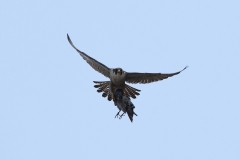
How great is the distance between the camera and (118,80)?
12.6 m

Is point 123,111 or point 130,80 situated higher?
point 130,80

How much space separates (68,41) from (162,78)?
3288 millimetres

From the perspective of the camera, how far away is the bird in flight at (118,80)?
12.4 metres

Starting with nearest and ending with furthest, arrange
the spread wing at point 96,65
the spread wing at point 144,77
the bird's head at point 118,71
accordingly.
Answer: the bird's head at point 118,71 < the spread wing at point 144,77 < the spread wing at point 96,65

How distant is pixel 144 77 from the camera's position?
13234 millimetres

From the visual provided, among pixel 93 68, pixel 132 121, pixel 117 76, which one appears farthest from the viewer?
pixel 93 68

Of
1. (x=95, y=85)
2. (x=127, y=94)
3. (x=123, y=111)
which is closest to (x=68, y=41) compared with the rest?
(x=95, y=85)

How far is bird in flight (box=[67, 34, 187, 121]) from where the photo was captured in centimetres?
1241

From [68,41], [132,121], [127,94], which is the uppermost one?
[68,41]

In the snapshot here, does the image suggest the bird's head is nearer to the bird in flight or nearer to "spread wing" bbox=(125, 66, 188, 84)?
the bird in flight

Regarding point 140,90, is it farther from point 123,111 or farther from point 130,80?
point 123,111

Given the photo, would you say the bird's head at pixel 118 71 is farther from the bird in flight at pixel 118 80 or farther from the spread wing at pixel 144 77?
the spread wing at pixel 144 77

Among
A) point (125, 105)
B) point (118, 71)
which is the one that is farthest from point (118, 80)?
point (125, 105)

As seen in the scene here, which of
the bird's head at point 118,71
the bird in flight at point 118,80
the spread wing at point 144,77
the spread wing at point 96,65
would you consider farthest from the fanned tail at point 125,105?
the spread wing at point 96,65
